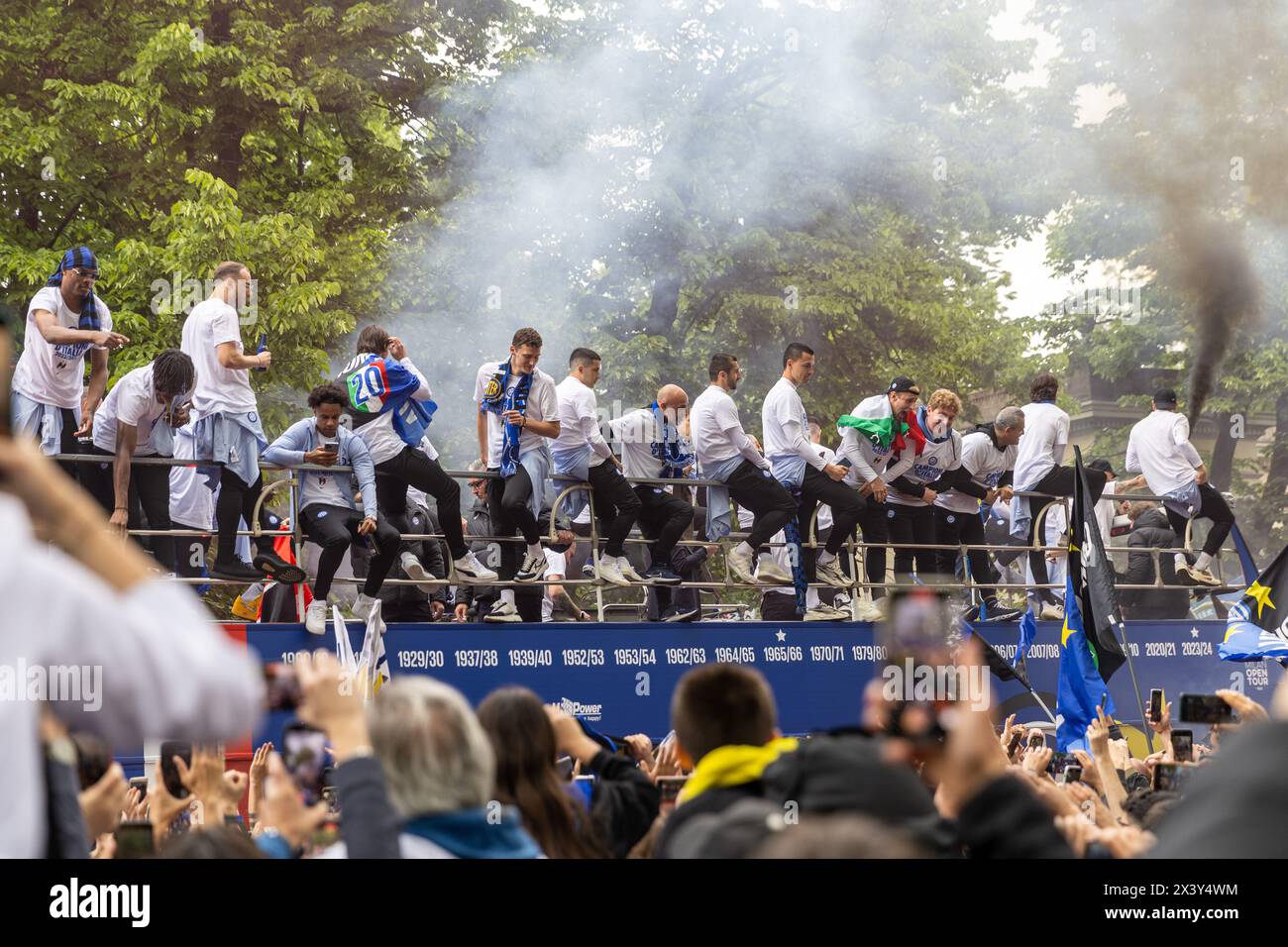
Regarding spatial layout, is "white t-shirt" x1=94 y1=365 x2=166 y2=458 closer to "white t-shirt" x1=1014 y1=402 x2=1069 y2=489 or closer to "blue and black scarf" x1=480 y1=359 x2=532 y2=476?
"blue and black scarf" x1=480 y1=359 x2=532 y2=476

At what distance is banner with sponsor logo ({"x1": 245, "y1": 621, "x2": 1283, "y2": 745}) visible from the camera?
979 centimetres

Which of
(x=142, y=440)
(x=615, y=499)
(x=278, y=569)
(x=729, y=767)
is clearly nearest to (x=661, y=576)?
(x=615, y=499)

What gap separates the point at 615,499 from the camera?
10906 millimetres

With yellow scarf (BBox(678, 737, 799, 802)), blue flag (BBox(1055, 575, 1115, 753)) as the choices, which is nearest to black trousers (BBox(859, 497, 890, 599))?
blue flag (BBox(1055, 575, 1115, 753))

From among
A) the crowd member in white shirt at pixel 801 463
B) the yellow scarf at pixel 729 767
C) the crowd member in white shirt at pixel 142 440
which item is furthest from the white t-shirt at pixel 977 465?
the yellow scarf at pixel 729 767

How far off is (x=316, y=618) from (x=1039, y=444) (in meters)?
6.48

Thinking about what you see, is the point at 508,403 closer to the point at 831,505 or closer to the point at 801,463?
the point at 801,463

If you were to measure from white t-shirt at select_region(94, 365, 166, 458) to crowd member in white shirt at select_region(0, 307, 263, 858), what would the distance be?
24.7ft

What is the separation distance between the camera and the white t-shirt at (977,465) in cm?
1278

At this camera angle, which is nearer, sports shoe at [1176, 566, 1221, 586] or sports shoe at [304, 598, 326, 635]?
A: sports shoe at [304, 598, 326, 635]

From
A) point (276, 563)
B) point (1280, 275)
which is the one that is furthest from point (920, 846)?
point (1280, 275)

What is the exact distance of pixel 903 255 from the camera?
81.1 ft

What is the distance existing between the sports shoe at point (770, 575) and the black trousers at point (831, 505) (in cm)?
28

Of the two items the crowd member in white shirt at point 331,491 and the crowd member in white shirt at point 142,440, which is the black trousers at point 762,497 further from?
the crowd member in white shirt at point 142,440
